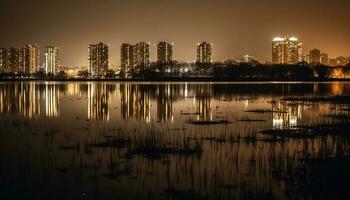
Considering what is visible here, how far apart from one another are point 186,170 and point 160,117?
17.7 m

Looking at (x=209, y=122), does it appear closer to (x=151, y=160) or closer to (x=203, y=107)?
(x=151, y=160)

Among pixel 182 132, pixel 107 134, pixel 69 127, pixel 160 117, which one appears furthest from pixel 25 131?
pixel 160 117

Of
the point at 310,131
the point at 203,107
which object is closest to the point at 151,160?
the point at 310,131

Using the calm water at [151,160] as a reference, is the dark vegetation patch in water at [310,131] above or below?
above

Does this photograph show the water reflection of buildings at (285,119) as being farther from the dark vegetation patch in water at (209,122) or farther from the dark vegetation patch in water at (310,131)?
the dark vegetation patch in water at (209,122)

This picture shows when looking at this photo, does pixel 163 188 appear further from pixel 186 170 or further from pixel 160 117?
pixel 160 117

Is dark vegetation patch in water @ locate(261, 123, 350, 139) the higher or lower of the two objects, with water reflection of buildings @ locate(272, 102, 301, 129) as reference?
lower

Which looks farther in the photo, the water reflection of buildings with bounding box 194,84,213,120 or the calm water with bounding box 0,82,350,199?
the water reflection of buildings with bounding box 194,84,213,120

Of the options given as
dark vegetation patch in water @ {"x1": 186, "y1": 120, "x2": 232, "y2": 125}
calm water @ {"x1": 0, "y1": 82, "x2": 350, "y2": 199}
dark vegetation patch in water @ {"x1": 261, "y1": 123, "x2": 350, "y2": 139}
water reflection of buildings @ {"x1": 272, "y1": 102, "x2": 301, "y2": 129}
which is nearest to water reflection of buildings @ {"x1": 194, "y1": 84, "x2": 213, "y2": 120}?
dark vegetation patch in water @ {"x1": 186, "y1": 120, "x2": 232, "y2": 125}

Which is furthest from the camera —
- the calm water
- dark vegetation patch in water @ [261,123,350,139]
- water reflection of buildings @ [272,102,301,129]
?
water reflection of buildings @ [272,102,301,129]

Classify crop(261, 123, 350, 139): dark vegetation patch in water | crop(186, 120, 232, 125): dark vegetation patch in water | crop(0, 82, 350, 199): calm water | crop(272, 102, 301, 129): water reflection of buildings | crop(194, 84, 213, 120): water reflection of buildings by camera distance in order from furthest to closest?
crop(194, 84, 213, 120): water reflection of buildings → crop(186, 120, 232, 125): dark vegetation patch in water → crop(272, 102, 301, 129): water reflection of buildings → crop(261, 123, 350, 139): dark vegetation patch in water → crop(0, 82, 350, 199): calm water

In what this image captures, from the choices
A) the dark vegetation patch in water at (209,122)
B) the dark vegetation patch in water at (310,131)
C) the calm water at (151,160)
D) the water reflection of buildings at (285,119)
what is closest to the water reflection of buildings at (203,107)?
the dark vegetation patch in water at (209,122)

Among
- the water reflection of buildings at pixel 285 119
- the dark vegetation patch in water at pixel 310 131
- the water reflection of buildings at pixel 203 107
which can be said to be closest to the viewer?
the dark vegetation patch in water at pixel 310 131

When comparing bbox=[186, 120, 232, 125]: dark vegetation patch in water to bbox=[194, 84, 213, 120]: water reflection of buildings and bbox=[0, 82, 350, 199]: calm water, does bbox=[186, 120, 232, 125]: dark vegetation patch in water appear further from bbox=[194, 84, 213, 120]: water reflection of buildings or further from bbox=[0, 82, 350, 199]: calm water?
bbox=[194, 84, 213, 120]: water reflection of buildings
